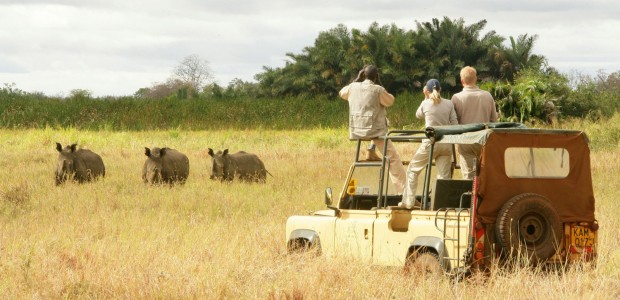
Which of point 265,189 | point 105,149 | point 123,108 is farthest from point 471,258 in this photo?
point 123,108

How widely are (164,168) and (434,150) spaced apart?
37.6 feet

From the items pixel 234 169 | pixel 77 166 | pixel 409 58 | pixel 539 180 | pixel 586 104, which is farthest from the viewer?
pixel 409 58

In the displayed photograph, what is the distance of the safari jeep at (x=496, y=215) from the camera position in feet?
30.2

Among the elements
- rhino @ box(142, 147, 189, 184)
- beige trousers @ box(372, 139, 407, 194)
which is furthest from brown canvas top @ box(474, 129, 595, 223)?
rhino @ box(142, 147, 189, 184)

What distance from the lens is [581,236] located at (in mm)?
9859

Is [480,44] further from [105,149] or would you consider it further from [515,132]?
[515,132]

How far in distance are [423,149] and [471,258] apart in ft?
5.97

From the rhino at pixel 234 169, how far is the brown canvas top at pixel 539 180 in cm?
1245

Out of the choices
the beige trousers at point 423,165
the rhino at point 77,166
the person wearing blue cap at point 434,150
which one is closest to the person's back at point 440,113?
the person wearing blue cap at point 434,150

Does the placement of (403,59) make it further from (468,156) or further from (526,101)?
(468,156)

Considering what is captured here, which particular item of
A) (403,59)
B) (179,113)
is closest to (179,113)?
(179,113)

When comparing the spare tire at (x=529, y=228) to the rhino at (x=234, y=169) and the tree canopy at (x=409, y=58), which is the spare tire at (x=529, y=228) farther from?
the tree canopy at (x=409, y=58)

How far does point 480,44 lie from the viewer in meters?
59.1

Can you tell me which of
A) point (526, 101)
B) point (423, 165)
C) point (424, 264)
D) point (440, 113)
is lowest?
point (424, 264)
